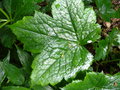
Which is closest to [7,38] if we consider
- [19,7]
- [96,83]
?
[19,7]

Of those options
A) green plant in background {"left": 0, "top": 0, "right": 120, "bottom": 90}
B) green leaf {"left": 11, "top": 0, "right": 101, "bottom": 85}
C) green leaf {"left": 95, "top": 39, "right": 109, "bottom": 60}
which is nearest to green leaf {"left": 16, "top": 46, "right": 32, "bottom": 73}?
green plant in background {"left": 0, "top": 0, "right": 120, "bottom": 90}

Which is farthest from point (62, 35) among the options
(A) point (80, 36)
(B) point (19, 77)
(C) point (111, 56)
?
(C) point (111, 56)

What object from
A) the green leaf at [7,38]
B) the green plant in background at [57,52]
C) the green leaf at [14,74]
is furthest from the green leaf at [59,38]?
the green leaf at [7,38]

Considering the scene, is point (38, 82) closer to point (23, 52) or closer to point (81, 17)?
point (23, 52)

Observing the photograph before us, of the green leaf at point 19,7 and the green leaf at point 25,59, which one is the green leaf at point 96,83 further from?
the green leaf at point 19,7

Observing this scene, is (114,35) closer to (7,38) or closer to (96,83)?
(96,83)
